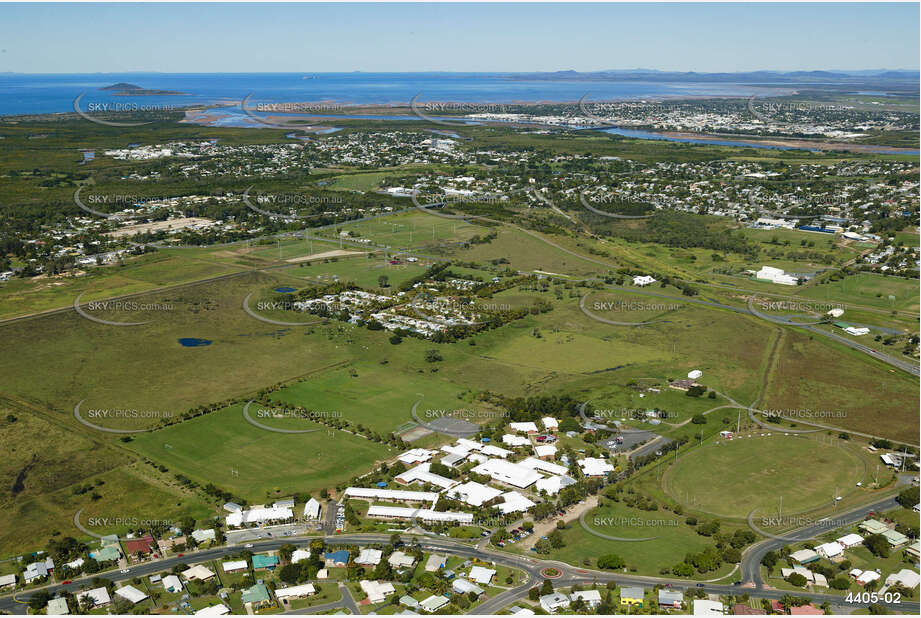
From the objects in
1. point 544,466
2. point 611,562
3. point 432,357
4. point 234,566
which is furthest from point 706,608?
point 432,357

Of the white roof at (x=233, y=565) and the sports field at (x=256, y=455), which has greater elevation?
the sports field at (x=256, y=455)

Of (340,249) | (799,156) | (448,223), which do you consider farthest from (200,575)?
(799,156)

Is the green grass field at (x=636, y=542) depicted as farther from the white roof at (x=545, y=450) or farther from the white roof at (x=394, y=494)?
the white roof at (x=394, y=494)

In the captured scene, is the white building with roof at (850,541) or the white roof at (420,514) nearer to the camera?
the white building with roof at (850,541)

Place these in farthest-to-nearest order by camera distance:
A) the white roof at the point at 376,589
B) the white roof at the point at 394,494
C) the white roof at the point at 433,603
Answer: the white roof at the point at 394,494 < the white roof at the point at 376,589 < the white roof at the point at 433,603

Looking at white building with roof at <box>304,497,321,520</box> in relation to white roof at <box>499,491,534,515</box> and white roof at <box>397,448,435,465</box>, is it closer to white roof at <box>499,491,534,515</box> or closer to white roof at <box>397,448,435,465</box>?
white roof at <box>397,448,435,465</box>

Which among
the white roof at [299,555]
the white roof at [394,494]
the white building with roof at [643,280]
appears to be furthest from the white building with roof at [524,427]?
the white building with roof at [643,280]

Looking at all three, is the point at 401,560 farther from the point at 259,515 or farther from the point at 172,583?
the point at 172,583
